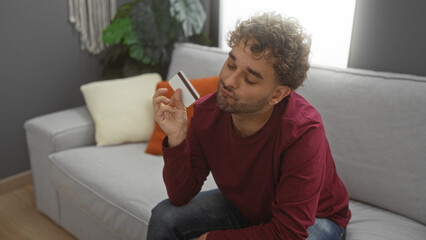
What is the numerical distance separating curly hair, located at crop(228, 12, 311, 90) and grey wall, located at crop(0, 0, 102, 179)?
1.63 meters

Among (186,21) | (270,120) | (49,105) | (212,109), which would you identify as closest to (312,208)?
(270,120)

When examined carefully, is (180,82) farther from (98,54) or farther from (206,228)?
(98,54)

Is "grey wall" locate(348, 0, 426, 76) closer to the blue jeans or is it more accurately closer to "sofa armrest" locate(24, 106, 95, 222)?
the blue jeans

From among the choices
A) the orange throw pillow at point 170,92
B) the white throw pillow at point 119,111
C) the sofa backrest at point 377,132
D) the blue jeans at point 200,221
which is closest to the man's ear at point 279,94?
the blue jeans at point 200,221

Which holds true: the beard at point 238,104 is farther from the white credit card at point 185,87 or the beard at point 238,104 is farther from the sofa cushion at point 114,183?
the sofa cushion at point 114,183

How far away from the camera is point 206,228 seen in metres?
1.18

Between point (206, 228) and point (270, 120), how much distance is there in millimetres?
400

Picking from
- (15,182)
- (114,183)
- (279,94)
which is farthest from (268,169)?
(15,182)

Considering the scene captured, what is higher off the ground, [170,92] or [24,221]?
[170,92]

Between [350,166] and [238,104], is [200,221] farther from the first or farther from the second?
[350,166]

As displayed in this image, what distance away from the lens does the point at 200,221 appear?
1.18m

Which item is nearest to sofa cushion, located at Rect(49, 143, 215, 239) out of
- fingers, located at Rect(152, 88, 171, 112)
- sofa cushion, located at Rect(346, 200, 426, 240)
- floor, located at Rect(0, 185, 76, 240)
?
floor, located at Rect(0, 185, 76, 240)

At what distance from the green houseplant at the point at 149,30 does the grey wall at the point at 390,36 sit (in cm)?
96

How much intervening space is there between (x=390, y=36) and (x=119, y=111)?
1329mm
